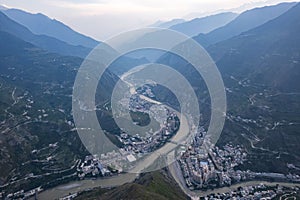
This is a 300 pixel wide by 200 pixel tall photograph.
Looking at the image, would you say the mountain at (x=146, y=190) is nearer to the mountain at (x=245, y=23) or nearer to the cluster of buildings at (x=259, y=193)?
the cluster of buildings at (x=259, y=193)

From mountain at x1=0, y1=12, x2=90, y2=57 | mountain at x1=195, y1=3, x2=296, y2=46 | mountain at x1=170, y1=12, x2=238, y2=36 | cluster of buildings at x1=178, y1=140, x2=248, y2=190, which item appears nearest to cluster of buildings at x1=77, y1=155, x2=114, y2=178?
cluster of buildings at x1=178, y1=140, x2=248, y2=190

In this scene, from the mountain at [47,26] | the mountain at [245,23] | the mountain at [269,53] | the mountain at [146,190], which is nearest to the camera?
the mountain at [146,190]

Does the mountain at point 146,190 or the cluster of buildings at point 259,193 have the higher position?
the mountain at point 146,190

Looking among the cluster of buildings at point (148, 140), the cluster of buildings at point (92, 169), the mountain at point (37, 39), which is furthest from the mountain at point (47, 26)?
the cluster of buildings at point (92, 169)

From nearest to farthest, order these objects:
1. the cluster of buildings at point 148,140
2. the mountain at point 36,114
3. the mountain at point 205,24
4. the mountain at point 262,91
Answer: the mountain at point 36,114 < the mountain at point 262,91 < the cluster of buildings at point 148,140 < the mountain at point 205,24

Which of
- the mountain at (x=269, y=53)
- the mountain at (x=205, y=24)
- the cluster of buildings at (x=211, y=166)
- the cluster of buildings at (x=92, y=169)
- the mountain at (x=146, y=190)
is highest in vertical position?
the mountain at (x=205, y=24)

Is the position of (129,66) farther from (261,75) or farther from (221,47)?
(261,75)

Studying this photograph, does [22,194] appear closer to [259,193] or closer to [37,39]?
[259,193]

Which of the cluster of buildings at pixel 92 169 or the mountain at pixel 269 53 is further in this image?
the mountain at pixel 269 53
